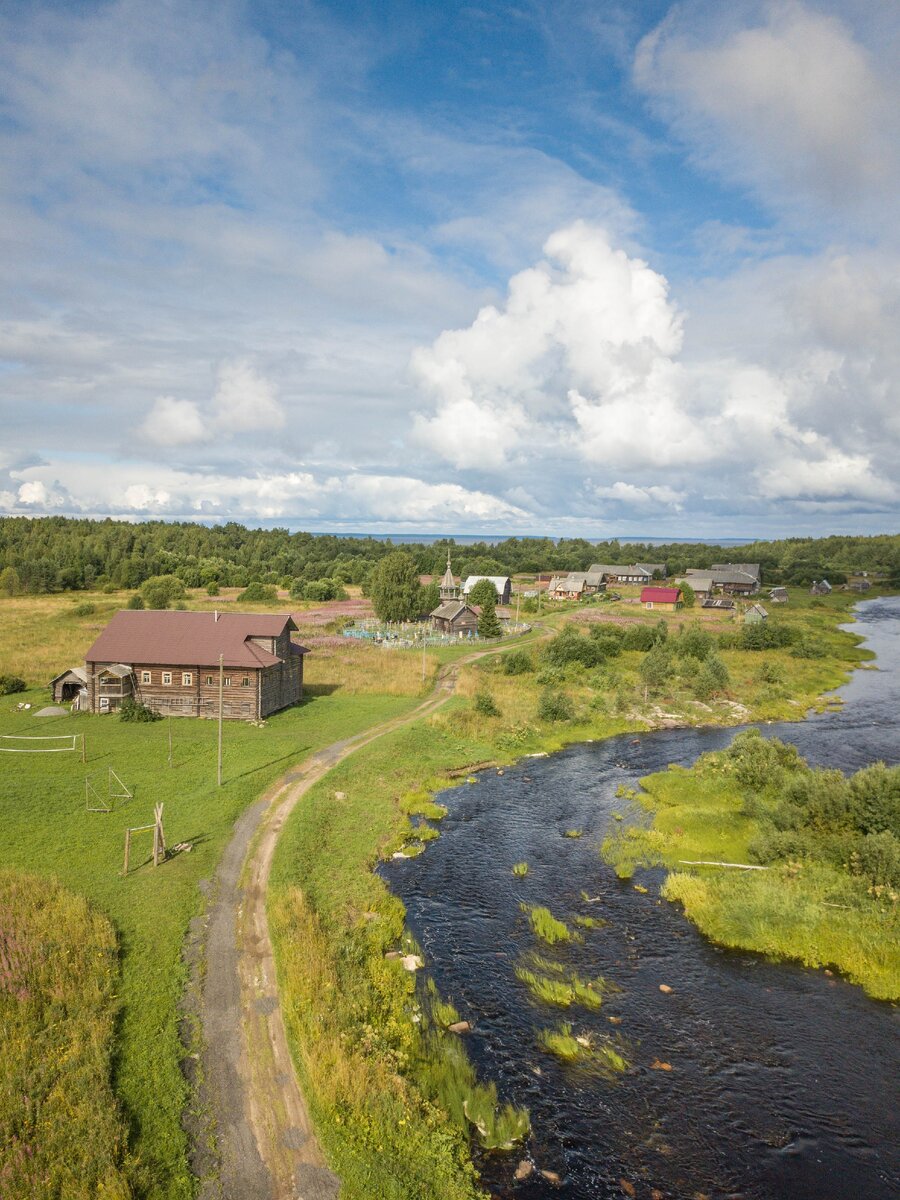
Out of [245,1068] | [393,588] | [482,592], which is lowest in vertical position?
[245,1068]

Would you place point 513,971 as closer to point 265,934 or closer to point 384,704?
point 265,934

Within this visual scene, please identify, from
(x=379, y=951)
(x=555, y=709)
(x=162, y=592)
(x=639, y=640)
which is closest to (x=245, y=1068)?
(x=379, y=951)

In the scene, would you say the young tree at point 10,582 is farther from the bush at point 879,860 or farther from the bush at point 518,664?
the bush at point 879,860

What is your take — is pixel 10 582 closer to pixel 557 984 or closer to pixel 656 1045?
pixel 557 984

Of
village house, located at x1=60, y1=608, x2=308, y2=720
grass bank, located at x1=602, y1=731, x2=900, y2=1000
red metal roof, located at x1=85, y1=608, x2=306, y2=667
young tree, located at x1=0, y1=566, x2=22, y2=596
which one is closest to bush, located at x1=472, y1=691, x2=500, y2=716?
red metal roof, located at x1=85, y1=608, x2=306, y2=667

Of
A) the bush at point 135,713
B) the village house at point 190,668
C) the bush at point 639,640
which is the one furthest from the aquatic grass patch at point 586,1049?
the bush at point 639,640

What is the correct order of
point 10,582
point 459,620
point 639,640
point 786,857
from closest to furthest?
1. point 786,857
2. point 639,640
3. point 459,620
4. point 10,582

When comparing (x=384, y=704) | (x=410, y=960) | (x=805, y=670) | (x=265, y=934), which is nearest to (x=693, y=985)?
(x=410, y=960)
